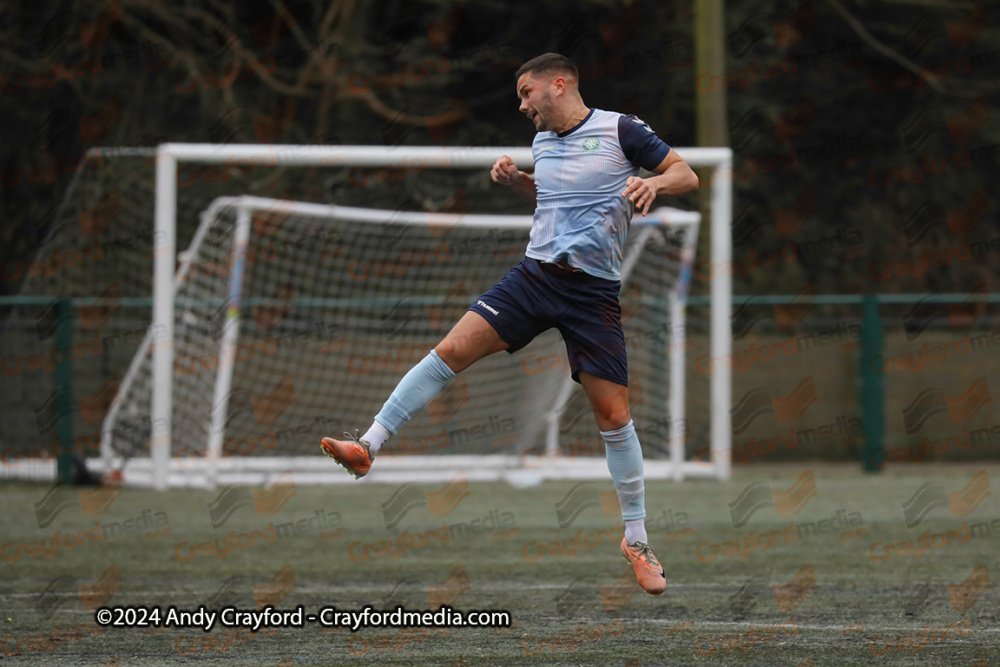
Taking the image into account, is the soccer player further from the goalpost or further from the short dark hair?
the goalpost

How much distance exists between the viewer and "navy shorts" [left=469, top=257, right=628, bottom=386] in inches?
207

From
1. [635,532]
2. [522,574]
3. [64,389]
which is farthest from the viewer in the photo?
[64,389]

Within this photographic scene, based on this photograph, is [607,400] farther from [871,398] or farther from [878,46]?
[878,46]

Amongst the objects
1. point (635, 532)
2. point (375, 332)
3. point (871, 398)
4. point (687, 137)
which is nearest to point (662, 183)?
point (635, 532)

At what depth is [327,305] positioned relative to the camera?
1298 cm

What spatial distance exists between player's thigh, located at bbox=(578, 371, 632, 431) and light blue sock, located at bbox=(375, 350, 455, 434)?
21.4 inches

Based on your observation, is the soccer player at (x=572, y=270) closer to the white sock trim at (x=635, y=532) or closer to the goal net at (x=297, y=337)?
the white sock trim at (x=635, y=532)

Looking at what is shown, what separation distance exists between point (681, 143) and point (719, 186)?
7.20 metres

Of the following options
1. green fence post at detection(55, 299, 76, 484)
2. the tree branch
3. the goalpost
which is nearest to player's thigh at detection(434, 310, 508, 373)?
the goalpost

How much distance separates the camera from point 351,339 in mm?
13016

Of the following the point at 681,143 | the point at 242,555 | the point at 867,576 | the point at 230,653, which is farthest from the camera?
the point at 681,143

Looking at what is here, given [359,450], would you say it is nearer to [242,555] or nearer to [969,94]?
[242,555]

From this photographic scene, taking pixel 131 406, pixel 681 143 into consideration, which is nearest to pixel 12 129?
→ pixel 131 406

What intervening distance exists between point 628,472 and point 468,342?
2.81 ft
